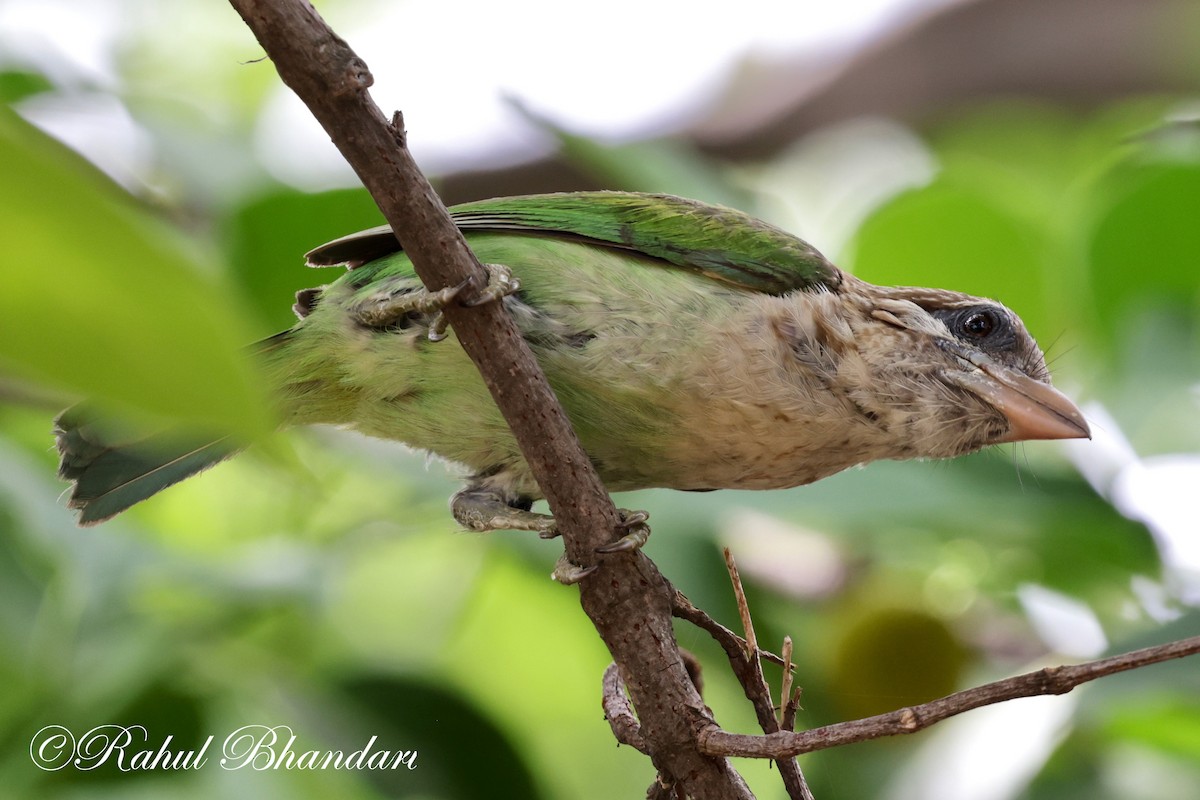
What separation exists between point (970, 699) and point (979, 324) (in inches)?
63.3

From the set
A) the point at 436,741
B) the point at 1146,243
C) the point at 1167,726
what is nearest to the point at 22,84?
the point at 436,741

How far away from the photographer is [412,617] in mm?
3793

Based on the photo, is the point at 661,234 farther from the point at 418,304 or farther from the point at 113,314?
the point at 113,314

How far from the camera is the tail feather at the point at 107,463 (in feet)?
8.13

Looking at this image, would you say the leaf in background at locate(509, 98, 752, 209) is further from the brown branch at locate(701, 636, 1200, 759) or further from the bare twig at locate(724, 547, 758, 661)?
the brown branch at locate(701, 636, 1200, 759)

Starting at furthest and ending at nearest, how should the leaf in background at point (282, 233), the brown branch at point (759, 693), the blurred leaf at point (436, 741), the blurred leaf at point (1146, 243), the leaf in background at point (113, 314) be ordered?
the blurred leaf at point (1146, 243)
the leaf in background at point (282, 233)
the blurred leaf at point (436, 741)
the brown branch at point (759, 693)
the leaf in background at point (113, 314)

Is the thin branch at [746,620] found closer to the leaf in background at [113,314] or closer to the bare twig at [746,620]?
the bare twig at [746,620]

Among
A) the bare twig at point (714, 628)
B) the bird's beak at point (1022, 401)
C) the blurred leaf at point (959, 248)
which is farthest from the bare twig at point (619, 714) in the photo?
the blurred leaf at point (959, 248)

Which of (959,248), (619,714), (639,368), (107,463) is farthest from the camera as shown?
(959,248)

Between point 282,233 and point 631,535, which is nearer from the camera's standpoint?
point 631,535

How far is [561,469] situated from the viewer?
192cm

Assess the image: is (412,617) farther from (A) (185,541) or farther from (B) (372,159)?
(B) (372,159)

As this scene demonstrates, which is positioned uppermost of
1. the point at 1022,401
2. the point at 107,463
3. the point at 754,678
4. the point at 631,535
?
the point at 1022,401

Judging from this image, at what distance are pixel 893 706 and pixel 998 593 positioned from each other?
1.98 ft
